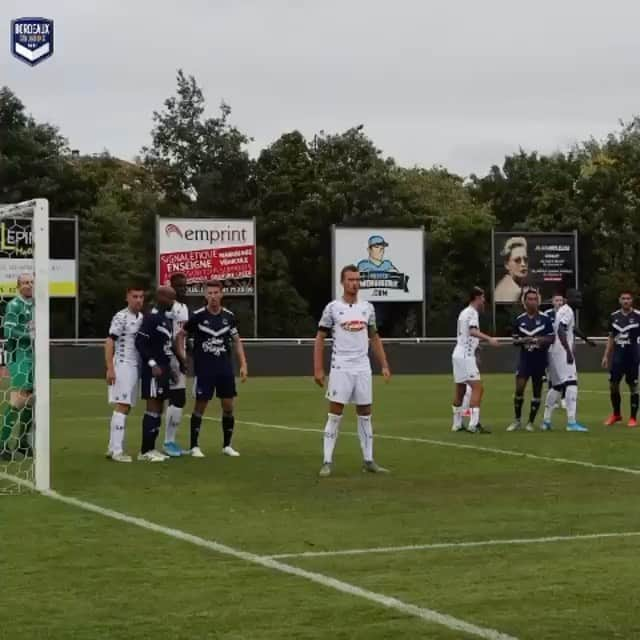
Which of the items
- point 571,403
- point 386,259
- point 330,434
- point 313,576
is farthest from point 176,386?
point 386,259

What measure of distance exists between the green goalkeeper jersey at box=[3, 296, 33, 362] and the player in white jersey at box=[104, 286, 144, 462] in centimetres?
91

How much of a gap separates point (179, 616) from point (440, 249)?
59680mm

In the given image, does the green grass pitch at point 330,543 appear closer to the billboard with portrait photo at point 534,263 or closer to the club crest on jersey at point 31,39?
the club crest on jersey at point 31,39

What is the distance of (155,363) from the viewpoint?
51.0 ft

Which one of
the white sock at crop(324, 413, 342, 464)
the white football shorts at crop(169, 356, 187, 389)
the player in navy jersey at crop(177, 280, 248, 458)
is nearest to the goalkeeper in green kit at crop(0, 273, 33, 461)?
the white football shorts at crop(169, 356, 187, 389)

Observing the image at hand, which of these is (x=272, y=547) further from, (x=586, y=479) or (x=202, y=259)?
(x=202, y=259)

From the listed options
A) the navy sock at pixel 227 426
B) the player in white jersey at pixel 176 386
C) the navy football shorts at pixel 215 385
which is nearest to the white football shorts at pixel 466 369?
the navy sock at pixel 227 426

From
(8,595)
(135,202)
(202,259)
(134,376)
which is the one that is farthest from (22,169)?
(8,595)

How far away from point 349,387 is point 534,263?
3792 centimetres

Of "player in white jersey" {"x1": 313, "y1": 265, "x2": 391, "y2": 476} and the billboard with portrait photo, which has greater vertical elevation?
the billboard with portrait photo

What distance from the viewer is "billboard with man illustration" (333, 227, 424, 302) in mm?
48656

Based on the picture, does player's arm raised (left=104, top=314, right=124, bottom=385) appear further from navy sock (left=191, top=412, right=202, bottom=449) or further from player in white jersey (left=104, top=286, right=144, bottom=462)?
navy sock (left=191, top=412, right=202, bottom=449)

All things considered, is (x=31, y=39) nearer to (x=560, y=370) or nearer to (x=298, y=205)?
(x=560, y=370)

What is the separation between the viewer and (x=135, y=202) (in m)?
71.9
